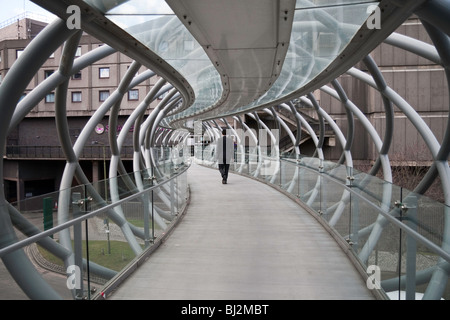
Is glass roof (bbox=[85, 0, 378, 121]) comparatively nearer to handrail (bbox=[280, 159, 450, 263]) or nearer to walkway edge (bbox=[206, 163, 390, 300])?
handrail (bbox=[280, 159, 450, 263])

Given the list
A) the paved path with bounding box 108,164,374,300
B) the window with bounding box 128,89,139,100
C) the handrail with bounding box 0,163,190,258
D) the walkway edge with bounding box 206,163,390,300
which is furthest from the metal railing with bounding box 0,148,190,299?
the window with bounding box 128,89,139,100

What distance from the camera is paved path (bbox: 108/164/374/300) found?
14.4 feet

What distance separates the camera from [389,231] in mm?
4090

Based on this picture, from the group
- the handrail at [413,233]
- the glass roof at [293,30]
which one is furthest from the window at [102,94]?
the handrail at [413,233]

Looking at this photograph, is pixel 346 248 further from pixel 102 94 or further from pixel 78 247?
pixel 102 94

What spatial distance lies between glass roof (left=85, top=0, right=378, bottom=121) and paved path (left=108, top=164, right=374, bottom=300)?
2.67 meters

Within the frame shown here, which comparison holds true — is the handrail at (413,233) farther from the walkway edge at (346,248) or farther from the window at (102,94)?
the window at (102,94)

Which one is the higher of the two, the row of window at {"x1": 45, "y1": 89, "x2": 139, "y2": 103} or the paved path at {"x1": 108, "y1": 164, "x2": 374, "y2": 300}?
the row of window at {"x1": 45, "y1": 89, "x2": 139, "y2": 103}

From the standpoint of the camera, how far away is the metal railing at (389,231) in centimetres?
315

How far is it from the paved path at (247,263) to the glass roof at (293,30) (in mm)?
2668

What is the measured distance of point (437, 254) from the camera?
294 centimetres

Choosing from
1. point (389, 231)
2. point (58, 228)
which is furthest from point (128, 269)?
point (389, 231)
